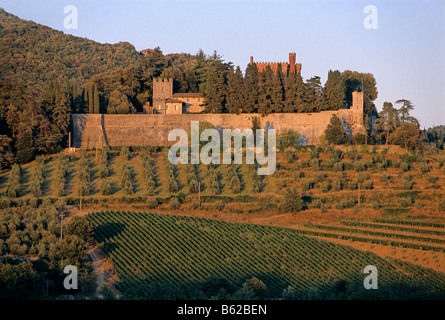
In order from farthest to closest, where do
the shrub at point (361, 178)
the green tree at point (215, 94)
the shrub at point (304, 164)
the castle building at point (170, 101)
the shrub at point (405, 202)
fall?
the castle building at point (170, 101)
the green tree at point (215, 94)
the shrub at point (304, 164)
the shrub at point (361, 178)
the shrub at point (405, 202)

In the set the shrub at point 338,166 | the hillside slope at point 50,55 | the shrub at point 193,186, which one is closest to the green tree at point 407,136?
the shrub at point 338,166

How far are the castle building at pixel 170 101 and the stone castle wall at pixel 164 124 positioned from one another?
2.92 metres

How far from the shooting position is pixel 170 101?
187 feet

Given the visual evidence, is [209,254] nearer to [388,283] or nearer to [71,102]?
[388,283]

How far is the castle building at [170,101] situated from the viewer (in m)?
57.0

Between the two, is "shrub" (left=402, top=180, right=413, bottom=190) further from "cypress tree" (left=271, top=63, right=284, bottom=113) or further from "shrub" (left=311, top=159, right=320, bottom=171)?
"cypress tree" (left=271, top=63, right=284, bottom=113)

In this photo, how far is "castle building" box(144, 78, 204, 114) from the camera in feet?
187

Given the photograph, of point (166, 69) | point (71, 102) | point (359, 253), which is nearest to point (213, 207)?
point (359, 253)

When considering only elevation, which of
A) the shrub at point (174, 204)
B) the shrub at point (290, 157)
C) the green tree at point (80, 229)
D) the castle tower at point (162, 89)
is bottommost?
the green tree at point (80, 229)

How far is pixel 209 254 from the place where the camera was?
33.7m

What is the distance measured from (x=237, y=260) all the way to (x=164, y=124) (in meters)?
22.7

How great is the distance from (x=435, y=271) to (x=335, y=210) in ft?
29.2

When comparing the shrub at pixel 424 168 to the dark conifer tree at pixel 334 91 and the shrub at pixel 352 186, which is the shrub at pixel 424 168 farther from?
the dark conifer tree at pixel 334 91

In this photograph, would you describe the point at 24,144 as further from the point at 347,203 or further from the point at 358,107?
the point at 358,107
